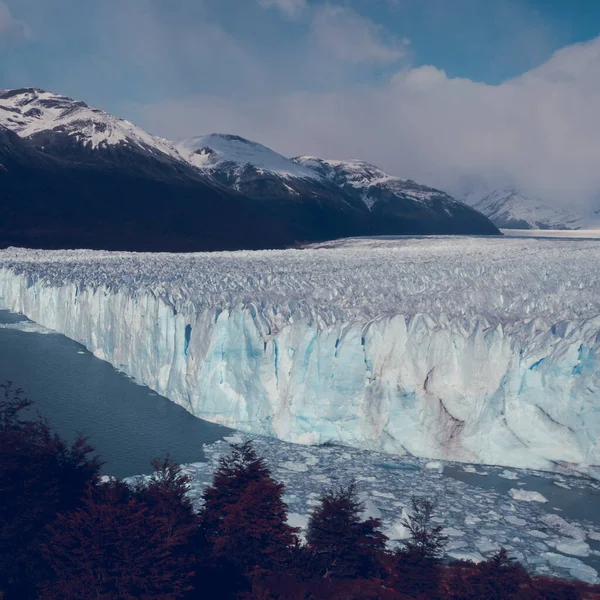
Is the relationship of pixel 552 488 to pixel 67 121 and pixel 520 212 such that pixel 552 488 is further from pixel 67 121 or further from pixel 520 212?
pixel 520 212

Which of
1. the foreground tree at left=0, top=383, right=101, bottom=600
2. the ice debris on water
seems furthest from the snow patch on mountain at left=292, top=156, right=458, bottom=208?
the foreground tree at left=0, top=383, right=101, bottom=600

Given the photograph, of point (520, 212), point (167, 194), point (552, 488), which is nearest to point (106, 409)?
point (552, 488)

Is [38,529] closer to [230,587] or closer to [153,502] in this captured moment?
[153,502]

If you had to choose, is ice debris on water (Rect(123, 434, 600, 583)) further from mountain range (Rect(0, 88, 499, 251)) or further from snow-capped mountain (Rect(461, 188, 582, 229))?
snow-capped mountain (Rect(461, 188, 582, 229))

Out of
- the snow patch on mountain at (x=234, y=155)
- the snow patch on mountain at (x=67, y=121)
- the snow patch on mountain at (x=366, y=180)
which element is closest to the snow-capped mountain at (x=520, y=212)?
the snow patch on mountain at (x=366, y=180)

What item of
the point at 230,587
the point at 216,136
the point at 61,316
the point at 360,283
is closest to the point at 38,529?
the point at 230,587
